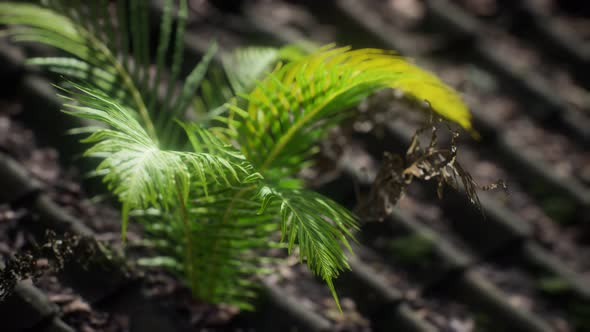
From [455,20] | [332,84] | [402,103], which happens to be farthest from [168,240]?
[455,20]

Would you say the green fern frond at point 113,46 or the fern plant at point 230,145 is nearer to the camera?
Result: the fern plant at point 230,145

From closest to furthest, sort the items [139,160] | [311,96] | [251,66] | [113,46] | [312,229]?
[139,160], [312,229], [311,96], [113,46], [251,66]

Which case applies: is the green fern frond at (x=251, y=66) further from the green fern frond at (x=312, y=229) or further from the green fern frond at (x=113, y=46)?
the green fern frond at (x=312, y=229)

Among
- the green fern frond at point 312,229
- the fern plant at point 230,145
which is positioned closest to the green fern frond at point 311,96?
the fern plant at point 230,145

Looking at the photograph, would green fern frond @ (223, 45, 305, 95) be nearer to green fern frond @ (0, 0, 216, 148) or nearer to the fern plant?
the fern plant

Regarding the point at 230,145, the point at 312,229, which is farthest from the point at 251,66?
the point at 312,229

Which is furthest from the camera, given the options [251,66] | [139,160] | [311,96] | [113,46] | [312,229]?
[251,66]

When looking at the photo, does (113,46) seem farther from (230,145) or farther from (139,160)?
(139,160)

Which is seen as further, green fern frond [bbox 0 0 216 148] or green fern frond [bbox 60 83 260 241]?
green fern frond [bbox 0 0 216 148]

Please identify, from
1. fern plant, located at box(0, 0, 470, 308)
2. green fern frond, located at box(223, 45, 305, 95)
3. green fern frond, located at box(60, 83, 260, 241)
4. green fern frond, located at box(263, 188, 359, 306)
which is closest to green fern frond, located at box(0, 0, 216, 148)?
fern plant, located at box(0, 0, 470, 308)
